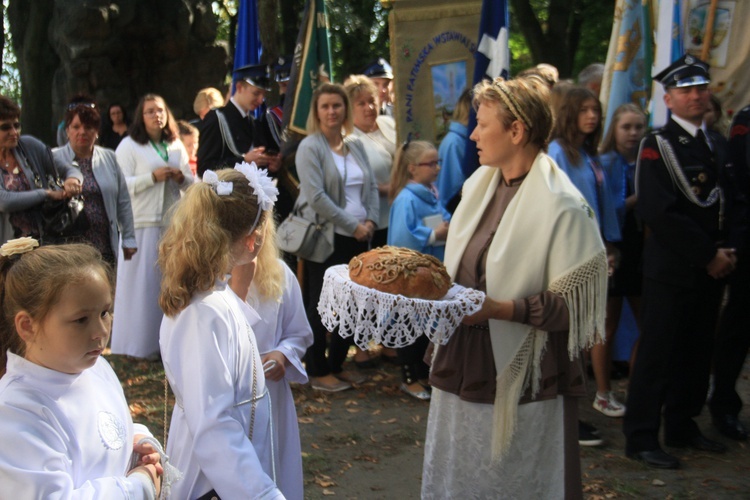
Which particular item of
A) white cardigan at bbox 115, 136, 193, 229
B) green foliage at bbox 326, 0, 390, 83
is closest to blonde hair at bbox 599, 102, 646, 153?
white cardigan at bbox 115, 136, 193, 229

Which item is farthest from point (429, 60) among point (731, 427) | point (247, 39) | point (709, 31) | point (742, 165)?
point (731, 427)

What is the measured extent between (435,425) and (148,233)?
4.82 metres

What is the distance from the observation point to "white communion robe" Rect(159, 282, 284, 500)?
7.74 feet

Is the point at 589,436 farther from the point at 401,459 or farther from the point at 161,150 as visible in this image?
the point at 161,150

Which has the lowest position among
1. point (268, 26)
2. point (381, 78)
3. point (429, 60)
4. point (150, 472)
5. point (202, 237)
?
point (150, 472)

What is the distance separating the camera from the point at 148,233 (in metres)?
7.60

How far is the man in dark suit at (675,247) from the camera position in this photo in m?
4.80

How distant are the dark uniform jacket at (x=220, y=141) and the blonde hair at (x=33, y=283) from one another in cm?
492

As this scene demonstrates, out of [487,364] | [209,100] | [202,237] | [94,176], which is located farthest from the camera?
[209,100]

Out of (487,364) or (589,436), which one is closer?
(487,364)

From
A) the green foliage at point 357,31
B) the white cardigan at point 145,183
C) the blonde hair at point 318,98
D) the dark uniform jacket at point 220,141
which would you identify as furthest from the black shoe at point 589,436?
the green foliage at point 357,31

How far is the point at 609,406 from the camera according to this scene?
5965 millimetres

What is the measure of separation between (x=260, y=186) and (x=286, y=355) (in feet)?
2.81

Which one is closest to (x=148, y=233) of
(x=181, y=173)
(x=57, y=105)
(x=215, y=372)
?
(x=181, y=173)
